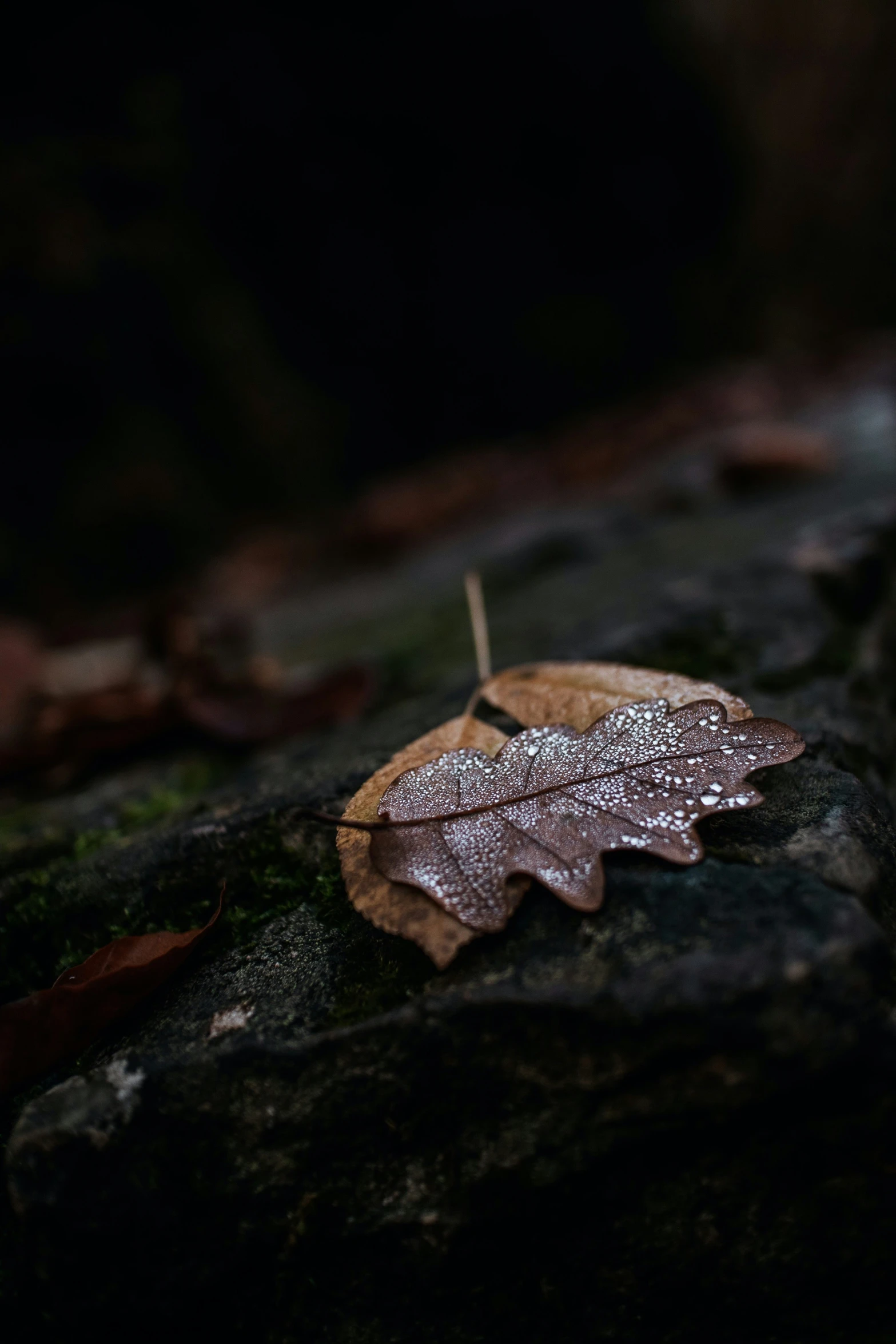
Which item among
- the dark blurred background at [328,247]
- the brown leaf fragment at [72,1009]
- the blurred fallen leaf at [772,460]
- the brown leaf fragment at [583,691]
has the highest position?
the dark blurred background at [328,247]

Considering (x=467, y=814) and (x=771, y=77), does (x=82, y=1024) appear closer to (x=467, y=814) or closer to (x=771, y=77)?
(x=467, y=814)

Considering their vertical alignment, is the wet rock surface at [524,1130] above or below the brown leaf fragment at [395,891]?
below

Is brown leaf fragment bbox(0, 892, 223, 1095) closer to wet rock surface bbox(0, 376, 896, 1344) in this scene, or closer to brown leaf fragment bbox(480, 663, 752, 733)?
wet rock surface bbox(0, 376, 896, 1344)

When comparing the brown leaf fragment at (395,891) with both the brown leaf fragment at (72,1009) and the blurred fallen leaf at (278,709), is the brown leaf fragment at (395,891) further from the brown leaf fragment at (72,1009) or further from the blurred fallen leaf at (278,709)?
the blurred fallen leaf at (278,709)

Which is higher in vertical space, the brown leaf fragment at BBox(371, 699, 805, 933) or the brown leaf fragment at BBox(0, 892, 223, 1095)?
the brown leaf fragment at BBox(371, 699, 805, 933)

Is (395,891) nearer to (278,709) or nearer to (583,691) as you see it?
(583,691)

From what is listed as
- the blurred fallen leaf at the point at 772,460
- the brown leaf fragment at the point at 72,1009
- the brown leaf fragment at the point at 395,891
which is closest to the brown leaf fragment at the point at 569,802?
the brown leaf fragment at the point at 395,891

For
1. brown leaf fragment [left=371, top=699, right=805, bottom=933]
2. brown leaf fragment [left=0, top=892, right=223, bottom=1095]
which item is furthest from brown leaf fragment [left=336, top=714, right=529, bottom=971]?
brown leaf fragment [left=0, top=892, right=223, bottom=1095]

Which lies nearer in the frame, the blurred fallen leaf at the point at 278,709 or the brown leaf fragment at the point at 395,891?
the brown leaf fragment at the point at 395,891
